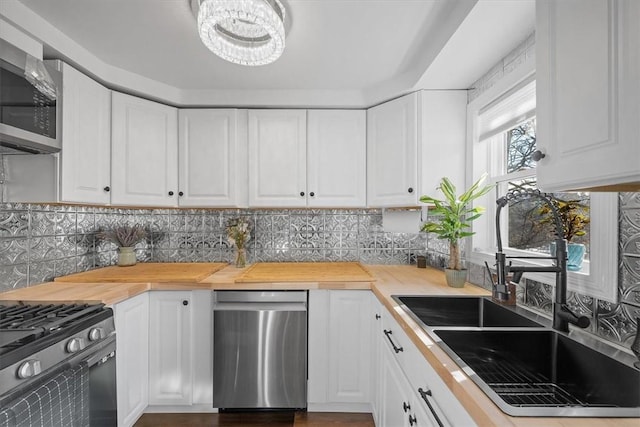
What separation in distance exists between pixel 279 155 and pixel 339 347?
1.50m

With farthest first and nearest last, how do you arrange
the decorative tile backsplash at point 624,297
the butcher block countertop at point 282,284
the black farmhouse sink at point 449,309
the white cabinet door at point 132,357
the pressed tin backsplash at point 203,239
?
1. the pressed tin backsplash at point 203,239
2. the white cabinet door at point 132,357
3. the black farmhouse sink at point 449,309
4. the butcher block countertop at point 282,284
5. the decorative tile backsplash at point 624,297

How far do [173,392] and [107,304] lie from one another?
840mm

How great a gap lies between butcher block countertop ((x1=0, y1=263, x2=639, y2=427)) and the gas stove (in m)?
0.13

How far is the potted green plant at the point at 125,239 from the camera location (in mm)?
2365

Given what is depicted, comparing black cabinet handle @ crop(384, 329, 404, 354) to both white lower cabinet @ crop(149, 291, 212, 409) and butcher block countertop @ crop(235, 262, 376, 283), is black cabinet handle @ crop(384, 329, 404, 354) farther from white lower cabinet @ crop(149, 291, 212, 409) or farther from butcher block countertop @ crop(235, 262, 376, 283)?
white lower cabinet @ crop(149, 291, 212, 409)

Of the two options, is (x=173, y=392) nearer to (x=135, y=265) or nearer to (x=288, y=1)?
(x=135, y=265)

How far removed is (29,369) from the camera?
104cm

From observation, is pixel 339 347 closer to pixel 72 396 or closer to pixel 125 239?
pixel 72 396

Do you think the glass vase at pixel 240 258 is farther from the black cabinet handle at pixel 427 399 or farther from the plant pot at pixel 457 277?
the black cabinet handle at pixel 427 399

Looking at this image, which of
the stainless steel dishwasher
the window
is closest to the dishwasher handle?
the stainless steel dishwasher

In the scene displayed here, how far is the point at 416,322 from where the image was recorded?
3.99ft

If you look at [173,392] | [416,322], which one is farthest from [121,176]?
[416,322]

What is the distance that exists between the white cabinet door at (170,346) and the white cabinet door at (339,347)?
0.82 m

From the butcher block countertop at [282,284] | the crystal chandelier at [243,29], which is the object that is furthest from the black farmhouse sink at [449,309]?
the crystal chandelier at [243,29]
